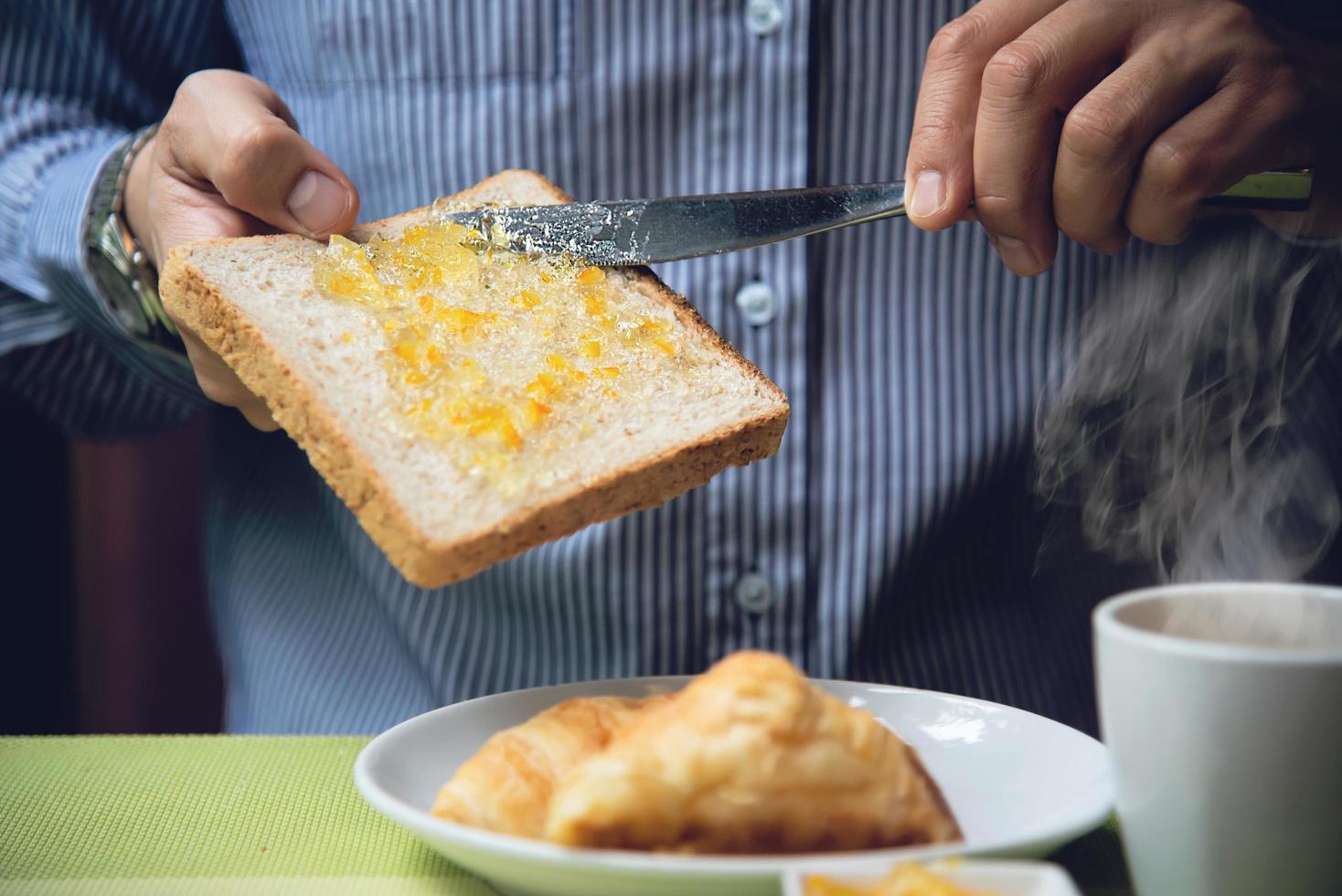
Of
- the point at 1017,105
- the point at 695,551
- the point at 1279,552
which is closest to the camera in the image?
the point at 1017,105

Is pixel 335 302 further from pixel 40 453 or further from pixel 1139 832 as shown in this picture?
pixel 40 453

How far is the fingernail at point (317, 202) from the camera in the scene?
1113 mm

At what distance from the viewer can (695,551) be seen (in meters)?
1.46

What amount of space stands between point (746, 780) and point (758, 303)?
35.5 inches

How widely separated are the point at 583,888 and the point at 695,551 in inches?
32.7

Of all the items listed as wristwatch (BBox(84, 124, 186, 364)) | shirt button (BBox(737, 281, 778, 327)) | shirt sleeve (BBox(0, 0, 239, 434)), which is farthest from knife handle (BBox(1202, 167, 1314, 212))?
shirt sleeve (BBox(0, 0, 239, 434))

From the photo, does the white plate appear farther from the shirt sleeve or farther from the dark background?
the dark background

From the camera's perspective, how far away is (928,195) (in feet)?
3.53

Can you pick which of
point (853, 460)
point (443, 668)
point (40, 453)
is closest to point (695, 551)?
point (853, 460)

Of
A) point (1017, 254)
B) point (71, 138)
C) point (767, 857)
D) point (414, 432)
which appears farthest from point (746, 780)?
point (71, 138)

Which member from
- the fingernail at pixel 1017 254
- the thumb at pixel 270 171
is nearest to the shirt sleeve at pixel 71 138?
the thumb at pixel 270 171

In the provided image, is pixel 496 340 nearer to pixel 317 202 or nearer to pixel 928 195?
pixel 317 202

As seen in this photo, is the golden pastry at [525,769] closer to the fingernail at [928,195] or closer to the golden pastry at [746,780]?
the golden pastry at [746,780]

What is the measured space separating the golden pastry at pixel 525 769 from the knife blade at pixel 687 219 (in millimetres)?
506
